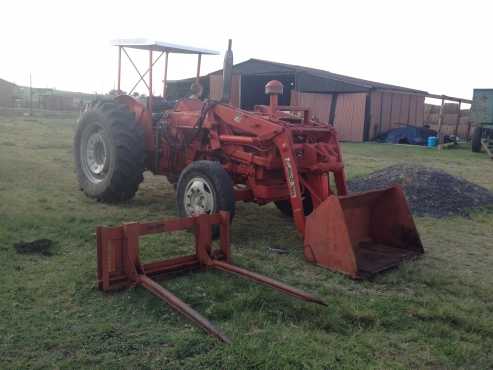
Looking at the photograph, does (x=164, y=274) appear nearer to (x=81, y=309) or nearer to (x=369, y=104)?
(x=81, y=309)

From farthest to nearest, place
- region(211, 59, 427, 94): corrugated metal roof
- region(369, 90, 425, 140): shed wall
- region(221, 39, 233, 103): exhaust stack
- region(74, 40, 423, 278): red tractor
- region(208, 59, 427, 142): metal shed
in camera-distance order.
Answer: region(211, 59, 427, 94): corrugated metal roof
region(369, 90, 425, 140): shed wall
region(208, 59, 427, 142): metal shed
region(221, 39, 233, 103): exhaust stack
region(74, 40, 423, 278): red tractor

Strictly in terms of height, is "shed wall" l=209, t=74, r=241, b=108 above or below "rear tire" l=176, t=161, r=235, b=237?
above

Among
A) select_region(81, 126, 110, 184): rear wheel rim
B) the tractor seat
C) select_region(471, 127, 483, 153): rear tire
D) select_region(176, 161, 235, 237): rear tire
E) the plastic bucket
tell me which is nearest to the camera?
select_region(176, 161, 235, 237): rear tire

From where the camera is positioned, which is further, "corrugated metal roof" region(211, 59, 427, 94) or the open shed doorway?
the open shed doorway

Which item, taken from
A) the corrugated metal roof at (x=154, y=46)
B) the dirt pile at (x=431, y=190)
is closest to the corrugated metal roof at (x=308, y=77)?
the dirt pile at (x=431, y=190)

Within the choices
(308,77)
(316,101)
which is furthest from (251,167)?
(316,101)

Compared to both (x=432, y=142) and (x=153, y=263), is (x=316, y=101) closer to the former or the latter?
(x=432, y=142)

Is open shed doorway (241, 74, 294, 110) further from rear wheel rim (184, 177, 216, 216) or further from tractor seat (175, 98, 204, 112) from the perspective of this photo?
rear wheel rim (184, 177, 216, 216)

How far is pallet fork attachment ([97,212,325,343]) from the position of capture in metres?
4.03

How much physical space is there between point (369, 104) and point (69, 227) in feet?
63.5

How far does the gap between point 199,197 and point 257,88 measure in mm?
21257

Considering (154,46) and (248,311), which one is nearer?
(248,311)

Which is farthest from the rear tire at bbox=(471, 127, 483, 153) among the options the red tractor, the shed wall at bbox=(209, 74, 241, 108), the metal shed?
the red tractor

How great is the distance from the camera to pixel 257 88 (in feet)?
87.8
